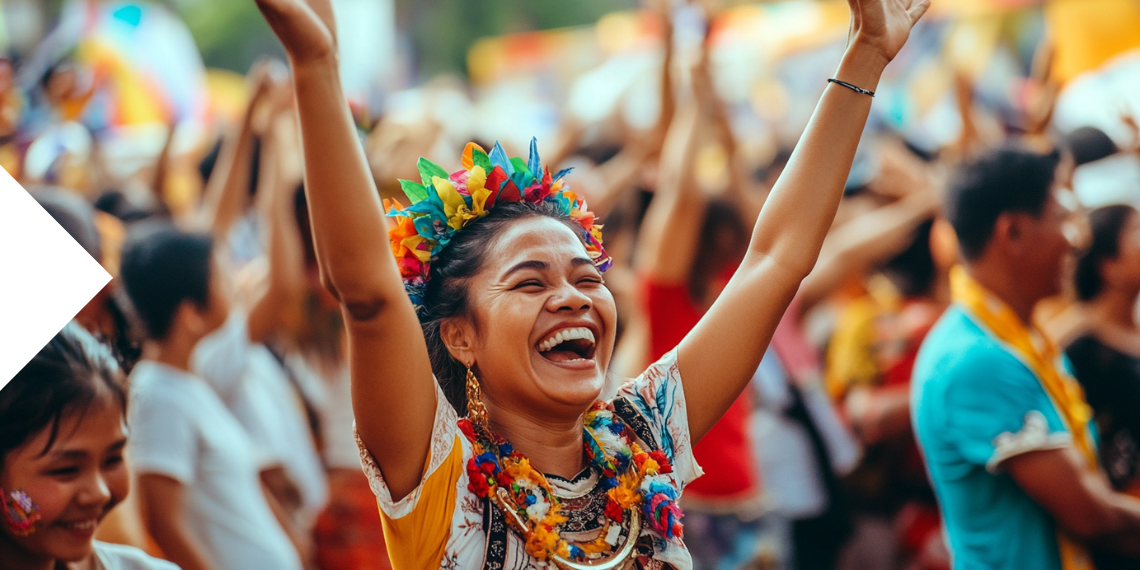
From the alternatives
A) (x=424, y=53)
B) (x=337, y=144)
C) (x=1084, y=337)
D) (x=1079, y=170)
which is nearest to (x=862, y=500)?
(x=1084, y=337)

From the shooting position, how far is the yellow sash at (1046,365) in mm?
3035

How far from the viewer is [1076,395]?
329 cm

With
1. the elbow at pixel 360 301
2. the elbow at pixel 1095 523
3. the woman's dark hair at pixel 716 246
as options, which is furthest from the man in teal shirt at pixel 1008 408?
the elbow at pixel 360 301

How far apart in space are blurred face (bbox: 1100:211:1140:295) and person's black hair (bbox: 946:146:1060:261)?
0.59 metres

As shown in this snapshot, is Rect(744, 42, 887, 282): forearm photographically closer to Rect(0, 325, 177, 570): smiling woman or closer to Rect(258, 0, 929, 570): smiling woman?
Rect(258, 0, 929, 570): smiling woman

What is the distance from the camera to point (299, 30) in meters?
1.54

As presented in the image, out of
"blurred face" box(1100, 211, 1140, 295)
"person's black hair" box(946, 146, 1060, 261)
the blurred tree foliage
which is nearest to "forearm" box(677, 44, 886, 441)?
"person's black hair" box(946, 146, 1060, 261)

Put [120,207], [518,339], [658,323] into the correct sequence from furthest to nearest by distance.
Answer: [120,207] → [658,323] → [518,339]

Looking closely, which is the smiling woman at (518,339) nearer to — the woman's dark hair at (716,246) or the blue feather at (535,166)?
the blue feather at (535,166)

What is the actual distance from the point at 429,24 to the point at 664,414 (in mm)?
37268

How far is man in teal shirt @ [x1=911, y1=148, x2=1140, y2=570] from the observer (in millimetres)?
2953

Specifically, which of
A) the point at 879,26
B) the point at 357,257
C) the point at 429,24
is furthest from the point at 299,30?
the point at 429,24

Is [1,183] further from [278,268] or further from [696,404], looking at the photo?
[278,268]

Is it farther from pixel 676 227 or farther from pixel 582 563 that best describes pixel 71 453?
pixel 676 227
